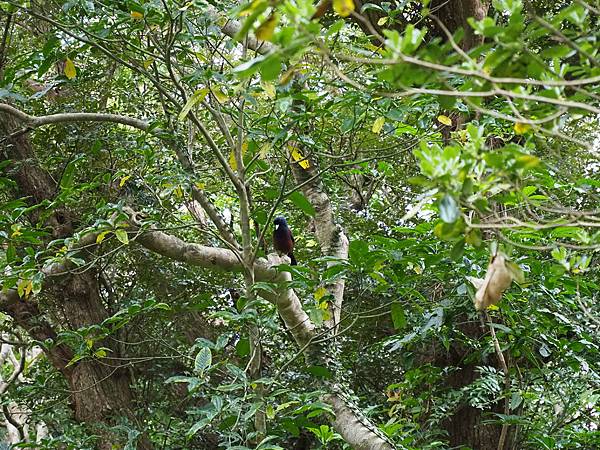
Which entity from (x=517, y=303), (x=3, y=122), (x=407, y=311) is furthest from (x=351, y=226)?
(x=3, y=122)

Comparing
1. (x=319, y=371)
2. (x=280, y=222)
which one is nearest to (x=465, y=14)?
(x=280, y=222)

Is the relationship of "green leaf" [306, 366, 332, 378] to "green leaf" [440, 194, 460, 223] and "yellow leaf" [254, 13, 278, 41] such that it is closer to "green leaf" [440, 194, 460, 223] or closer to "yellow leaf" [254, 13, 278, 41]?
"green leaf" [440, 194, 460, 223]

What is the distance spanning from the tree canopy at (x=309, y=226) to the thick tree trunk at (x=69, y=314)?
0.4 inches

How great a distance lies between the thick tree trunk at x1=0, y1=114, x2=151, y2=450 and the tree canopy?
0.01 metres

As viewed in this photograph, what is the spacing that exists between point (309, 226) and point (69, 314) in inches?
55.7

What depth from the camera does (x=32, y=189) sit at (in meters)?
3.66

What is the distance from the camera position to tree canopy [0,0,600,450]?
47.2 inches

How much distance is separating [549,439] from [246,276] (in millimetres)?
1233

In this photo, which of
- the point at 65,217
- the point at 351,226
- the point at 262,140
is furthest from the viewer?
the point at 351,226

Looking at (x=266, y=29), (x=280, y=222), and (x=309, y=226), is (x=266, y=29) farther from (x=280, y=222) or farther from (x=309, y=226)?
(x=309, y=226)

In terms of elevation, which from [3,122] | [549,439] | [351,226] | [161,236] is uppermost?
[3,122]

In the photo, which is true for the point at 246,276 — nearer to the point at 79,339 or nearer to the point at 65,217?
the point at 79,339

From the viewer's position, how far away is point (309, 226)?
13.8ft

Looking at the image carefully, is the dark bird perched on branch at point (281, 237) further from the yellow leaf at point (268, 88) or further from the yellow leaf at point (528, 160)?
the yellow leaf at point (528, 160)
